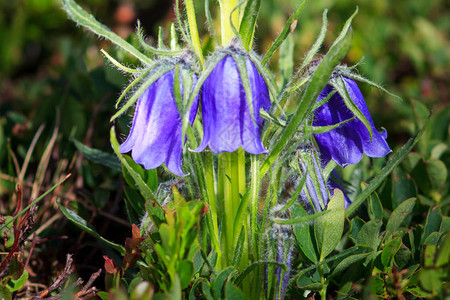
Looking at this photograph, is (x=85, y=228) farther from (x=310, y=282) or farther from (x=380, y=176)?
(x=380, y=176)

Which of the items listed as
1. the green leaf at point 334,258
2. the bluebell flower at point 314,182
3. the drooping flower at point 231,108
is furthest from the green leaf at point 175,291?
the bluebell flower at point 314,182

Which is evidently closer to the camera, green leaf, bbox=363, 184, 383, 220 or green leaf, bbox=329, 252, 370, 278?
green leaf, bbox=329, 252, 370, 278

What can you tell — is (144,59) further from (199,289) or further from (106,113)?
(106,113)

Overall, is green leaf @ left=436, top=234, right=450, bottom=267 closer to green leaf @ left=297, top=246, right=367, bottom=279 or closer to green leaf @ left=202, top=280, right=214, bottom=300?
green leaf @ left=297, top=246, right=367, bottom=279

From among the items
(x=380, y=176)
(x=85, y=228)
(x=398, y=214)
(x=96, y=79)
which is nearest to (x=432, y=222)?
(x=398, y=214)

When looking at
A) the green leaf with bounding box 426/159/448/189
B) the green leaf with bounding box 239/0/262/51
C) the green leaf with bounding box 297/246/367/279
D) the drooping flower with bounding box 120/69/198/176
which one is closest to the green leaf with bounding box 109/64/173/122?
the drooping flower with bounding box 120/69/198/176

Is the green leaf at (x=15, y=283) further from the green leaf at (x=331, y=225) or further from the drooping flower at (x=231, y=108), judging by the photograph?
the green leaf at (x=331, y=225)

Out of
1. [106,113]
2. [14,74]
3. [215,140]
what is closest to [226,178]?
[215,140]
